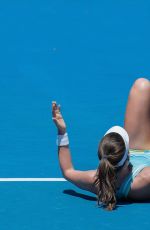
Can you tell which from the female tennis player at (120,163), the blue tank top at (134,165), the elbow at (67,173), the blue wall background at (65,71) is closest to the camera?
the female tennis player at (120,163)

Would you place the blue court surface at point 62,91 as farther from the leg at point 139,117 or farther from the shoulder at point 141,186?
the leg at point 139,117

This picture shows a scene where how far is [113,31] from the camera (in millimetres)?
7684

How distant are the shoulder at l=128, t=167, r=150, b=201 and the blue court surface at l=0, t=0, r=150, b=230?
2.8 inches

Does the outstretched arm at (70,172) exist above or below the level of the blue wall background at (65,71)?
below

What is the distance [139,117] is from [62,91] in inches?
68.0

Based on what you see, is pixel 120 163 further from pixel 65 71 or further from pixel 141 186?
pixel 65 71

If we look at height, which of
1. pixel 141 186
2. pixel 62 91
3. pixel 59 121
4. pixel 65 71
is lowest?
pixel 141 186

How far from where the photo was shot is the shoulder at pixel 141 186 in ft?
14.8

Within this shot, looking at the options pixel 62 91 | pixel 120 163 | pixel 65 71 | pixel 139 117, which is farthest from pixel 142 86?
pixel 65 71

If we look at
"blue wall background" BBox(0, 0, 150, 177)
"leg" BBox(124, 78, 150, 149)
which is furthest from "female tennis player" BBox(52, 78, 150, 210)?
"blue wall background" BBox(0, 0, 150, 177)

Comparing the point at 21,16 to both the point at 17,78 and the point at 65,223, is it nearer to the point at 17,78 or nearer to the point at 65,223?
the point at 17,78

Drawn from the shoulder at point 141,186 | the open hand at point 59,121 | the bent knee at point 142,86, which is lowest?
the shoulder at point 141,186

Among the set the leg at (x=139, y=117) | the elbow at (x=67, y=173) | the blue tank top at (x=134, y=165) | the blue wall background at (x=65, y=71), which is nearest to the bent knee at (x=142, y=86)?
the leg at (x=139, y=117)

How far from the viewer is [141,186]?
4.54 meters
